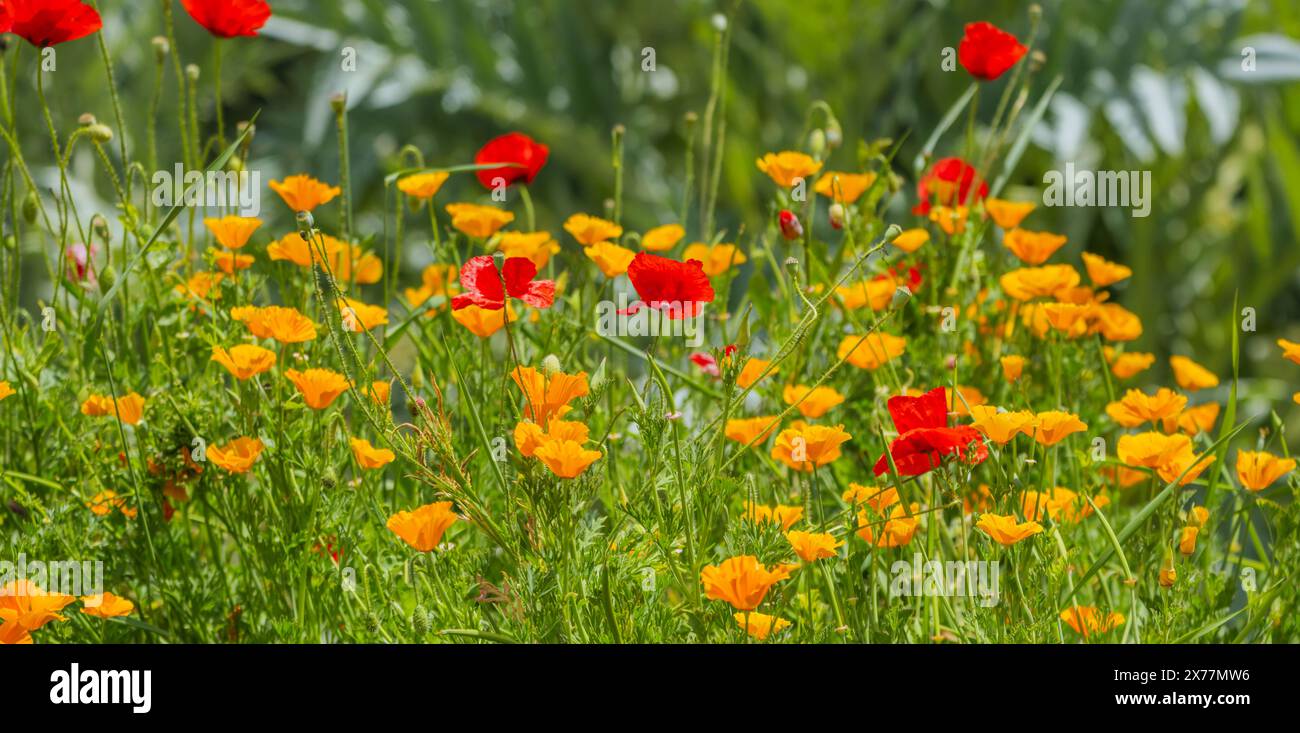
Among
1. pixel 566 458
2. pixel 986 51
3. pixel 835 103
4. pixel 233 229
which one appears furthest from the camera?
pixel 835 103

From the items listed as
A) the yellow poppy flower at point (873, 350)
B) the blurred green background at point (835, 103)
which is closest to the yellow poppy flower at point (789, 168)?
the yellow poppy flower at point (873, 350)

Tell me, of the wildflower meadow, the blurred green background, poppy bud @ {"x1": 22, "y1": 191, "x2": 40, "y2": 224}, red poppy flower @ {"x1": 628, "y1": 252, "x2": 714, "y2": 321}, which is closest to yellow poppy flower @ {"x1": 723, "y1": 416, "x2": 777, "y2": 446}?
the wildflower meadow

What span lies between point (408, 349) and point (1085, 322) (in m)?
0.73

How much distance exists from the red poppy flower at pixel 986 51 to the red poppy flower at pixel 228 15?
445 mm

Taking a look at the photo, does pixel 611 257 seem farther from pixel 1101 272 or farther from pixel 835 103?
pixel 835 103

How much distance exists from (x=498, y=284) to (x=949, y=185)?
1.42ft

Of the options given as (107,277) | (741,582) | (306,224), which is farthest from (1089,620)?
(107,277)

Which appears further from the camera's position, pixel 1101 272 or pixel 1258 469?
pixel 1101 272

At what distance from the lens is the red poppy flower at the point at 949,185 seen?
984mm

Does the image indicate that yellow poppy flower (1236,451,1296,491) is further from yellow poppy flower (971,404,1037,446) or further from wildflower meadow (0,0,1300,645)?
yellow poppy flower (971,404,1037,446)

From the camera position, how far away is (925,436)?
0.66 metres

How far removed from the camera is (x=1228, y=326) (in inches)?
107

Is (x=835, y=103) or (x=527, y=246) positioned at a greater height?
(x=835, y=103)

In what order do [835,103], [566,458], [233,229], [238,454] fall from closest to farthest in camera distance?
[566,458] → [238,454] → [233,229] → [835,103]
